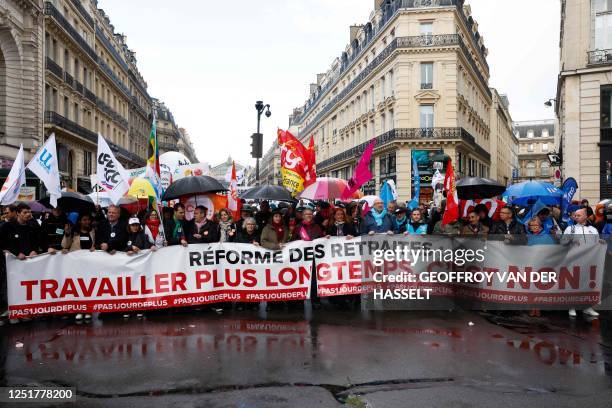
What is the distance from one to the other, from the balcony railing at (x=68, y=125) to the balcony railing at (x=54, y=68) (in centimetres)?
239

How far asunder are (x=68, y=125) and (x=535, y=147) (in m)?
108

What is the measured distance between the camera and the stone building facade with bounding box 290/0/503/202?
34.1 meters

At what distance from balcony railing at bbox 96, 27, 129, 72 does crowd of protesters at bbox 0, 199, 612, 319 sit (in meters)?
36.6

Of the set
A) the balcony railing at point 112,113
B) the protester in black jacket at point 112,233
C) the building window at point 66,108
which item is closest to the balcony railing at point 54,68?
the building window at point 66,108

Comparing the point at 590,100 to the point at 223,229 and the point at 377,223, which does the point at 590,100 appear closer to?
the point at 377,223

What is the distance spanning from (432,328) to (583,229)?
308 cm

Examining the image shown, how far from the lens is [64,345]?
5.98 meters

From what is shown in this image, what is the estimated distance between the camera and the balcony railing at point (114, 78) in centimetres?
4013

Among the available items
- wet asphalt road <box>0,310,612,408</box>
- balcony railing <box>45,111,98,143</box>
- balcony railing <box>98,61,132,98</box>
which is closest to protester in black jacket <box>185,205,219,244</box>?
wet asphalt road <box>0,310,612,408</box>

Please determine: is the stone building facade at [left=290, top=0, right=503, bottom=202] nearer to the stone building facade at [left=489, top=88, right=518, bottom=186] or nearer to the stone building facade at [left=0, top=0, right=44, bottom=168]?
the stone building facade at [left=489, top=88, right=518, bottom=186]

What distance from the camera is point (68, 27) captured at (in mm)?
30672

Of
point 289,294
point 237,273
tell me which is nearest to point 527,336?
point 289,294

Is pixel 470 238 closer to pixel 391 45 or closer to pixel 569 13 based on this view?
pixel 569 13

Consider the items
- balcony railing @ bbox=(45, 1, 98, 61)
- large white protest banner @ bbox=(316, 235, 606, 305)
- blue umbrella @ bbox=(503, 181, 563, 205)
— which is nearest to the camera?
large white protest banner @ bbox=(316, 235, 606, 305)
